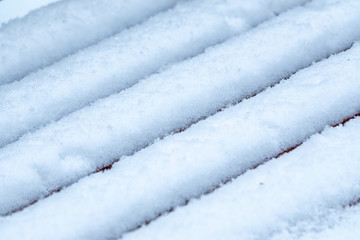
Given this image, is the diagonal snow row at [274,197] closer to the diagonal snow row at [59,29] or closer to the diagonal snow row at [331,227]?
the diagonal snow row at [331,227]

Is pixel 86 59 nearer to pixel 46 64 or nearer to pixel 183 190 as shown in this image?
pixel 46 64

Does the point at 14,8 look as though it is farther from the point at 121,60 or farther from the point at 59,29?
the point at 121,60

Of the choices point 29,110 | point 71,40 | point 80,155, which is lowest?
point 80,155

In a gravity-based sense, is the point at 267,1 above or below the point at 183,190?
above

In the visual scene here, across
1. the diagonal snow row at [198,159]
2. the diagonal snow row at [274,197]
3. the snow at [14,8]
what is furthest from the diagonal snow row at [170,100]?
the snow at [14,8]

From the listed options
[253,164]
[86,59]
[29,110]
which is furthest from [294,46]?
[29,110]

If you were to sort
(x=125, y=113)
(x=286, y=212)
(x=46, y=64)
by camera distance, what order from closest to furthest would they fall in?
(x=286, y=212) → (x=125, y=113) → (x=46, y=64)

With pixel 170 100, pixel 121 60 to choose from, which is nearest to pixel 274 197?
pixel 170 100
